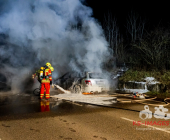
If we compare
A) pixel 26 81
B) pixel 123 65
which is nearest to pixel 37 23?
pixel 26 81

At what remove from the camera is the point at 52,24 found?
42.2 feet

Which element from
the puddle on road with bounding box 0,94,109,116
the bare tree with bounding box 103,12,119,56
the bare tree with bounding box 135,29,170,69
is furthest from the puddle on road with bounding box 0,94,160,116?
the bare tree with bounding box 103,12,119,56

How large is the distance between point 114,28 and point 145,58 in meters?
9.68

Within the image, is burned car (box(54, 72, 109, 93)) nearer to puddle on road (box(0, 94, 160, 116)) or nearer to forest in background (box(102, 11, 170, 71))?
puddle on road (box(0, 94, 160, 116))

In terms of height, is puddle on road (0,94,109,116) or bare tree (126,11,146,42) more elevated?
bare tree (126,11,146,42)

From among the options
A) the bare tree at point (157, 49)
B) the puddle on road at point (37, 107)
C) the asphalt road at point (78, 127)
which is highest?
the bare tree at point (157, 49)

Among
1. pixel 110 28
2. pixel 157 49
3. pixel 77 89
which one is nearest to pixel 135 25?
pixel 110 28

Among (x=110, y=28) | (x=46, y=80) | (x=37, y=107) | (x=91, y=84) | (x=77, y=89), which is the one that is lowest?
(x=37, y=107)

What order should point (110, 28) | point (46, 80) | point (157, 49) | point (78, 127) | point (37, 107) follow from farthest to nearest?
point (110, 28) < point (157, 49) < point (46, 80) < point (37, 107) < point (78, 127)

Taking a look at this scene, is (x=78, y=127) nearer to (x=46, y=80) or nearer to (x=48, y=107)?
(x=48, y=107)

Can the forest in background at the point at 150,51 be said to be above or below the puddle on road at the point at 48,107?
above

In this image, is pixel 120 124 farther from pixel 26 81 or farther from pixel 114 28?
pixel 114 28

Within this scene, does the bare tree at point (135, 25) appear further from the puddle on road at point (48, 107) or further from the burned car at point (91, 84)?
the puddle on road at point (48, 107)

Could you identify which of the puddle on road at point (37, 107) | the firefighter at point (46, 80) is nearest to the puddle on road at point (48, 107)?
the puddle on road at point (37, 107)
